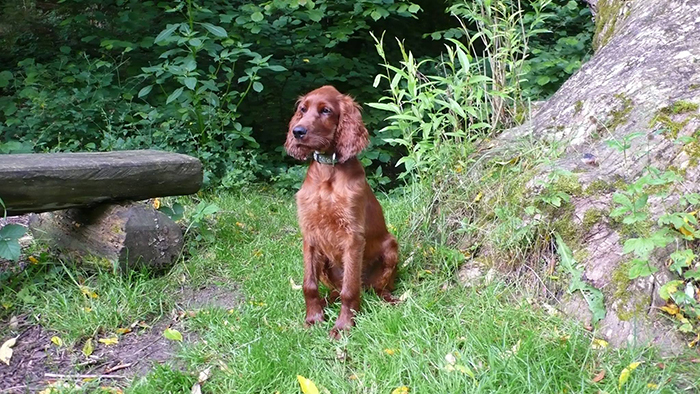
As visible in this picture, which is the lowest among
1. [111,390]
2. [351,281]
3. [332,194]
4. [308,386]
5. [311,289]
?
[111,390]

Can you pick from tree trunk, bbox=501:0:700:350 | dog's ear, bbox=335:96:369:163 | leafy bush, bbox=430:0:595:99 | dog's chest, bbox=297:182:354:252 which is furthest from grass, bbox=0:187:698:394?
leafy bush, bbox=430:0:595:99

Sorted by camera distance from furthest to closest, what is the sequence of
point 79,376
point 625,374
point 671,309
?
point 79,376, point 671,309, point 625,374

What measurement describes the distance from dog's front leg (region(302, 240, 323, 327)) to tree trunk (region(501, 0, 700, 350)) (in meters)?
1.28

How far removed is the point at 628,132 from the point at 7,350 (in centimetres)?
357

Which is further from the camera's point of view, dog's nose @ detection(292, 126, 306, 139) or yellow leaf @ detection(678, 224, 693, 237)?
dog's nose @ detection(292, 126, 306, 139)

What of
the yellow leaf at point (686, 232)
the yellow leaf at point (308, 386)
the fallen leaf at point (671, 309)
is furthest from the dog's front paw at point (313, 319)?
the yellow leaf at point (686, 232)

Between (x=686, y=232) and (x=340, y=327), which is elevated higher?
(x=686, y=232)

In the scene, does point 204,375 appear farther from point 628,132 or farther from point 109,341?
point 628,132

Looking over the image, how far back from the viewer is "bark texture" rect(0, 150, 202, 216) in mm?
3268

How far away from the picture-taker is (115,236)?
3713 mm

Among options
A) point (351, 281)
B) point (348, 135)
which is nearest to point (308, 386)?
point (351, 281)

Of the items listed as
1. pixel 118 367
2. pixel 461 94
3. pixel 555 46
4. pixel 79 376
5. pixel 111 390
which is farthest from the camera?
pixel 555 46

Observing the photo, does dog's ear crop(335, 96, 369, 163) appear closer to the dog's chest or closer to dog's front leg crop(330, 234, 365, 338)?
the dog's chest

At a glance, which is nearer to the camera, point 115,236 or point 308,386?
point 308,386
